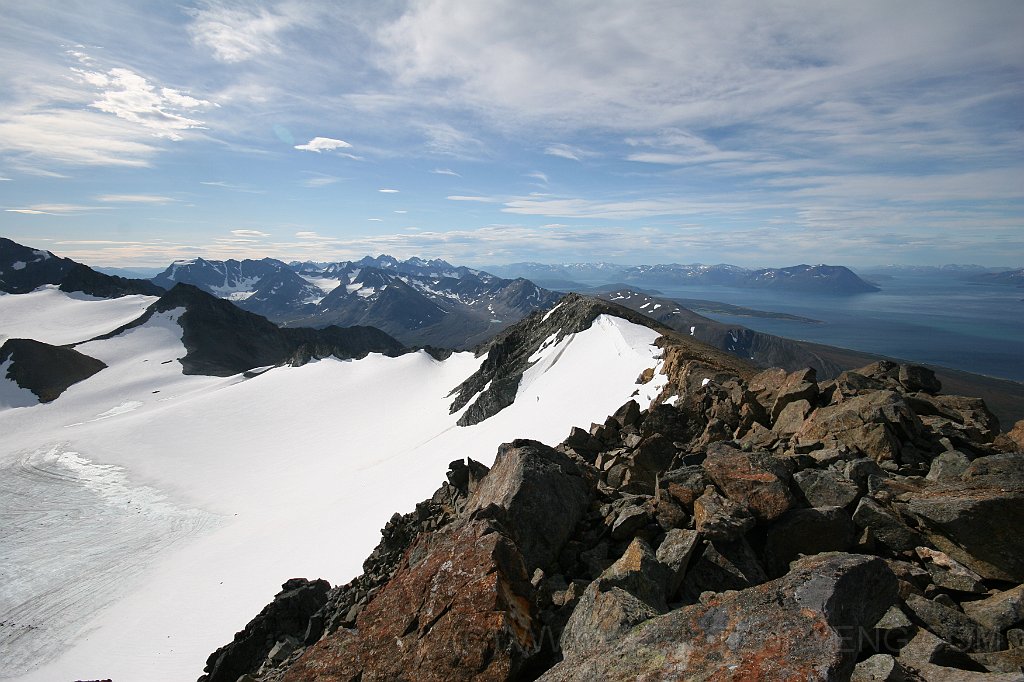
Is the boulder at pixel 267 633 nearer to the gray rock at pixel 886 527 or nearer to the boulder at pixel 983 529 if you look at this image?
the gray rock at pixel 886 527

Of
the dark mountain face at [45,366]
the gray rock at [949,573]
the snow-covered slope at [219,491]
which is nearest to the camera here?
the gray rock at [949,573]

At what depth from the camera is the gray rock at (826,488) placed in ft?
28.2

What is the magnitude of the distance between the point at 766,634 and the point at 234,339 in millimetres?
168590

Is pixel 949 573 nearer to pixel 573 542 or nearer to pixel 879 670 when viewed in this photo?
pixel 879 670

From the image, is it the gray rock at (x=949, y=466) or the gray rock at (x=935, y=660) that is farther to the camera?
the gray rock at (x=949, y=466)

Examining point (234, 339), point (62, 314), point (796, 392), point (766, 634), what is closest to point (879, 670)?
point (766, 634)

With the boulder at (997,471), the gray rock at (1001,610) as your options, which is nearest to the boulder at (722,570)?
the gray rock at (1001,610)

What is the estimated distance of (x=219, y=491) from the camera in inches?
1598

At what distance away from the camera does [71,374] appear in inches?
3570

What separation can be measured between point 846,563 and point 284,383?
236 feet

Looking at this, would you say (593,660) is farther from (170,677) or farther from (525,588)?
(170,677)

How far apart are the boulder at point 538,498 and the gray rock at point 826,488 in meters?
4.42

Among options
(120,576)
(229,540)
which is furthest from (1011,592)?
(120,576)

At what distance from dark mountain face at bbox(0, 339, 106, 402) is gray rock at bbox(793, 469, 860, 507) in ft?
370
